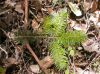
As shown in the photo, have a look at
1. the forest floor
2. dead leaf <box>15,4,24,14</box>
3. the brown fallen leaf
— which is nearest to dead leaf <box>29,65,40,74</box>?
the forest floor

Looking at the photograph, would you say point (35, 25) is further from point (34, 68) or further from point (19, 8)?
point (34, 68)

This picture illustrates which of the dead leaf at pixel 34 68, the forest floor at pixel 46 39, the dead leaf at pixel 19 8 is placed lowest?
the dead leaf at pixel 34 68

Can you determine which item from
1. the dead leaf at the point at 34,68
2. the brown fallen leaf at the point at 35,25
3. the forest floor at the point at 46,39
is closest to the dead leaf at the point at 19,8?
the forest floor at the point at 46,39

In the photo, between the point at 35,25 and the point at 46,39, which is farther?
the point at 35,25

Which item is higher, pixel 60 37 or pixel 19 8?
Answer: pixel 19 8

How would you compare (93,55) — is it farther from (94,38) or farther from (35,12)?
(35,12)

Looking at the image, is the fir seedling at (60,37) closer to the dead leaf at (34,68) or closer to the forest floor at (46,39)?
the forest floor at (46,39)

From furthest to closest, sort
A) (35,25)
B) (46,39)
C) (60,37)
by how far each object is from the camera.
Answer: (35,25), (46,39), (60,37)

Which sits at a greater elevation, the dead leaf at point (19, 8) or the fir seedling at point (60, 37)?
the dead leaf at point (19, 8)

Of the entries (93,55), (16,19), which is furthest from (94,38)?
(16,19)

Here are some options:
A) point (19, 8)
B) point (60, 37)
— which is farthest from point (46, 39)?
point (19, 8)

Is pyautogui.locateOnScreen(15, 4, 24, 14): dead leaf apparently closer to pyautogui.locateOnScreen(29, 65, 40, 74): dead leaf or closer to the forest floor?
the forest floor
